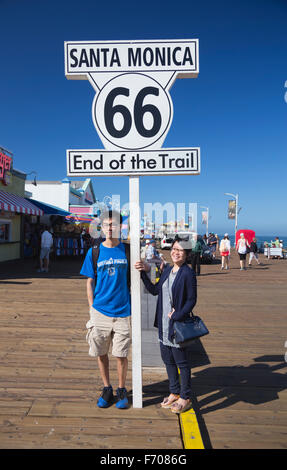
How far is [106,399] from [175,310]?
111cm

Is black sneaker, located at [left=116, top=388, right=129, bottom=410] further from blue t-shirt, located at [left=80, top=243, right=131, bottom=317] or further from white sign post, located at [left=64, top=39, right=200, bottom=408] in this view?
white sign post, located at [left=64, top=39, right=200, bottom=408]

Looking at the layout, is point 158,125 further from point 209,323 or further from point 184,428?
point 209,323

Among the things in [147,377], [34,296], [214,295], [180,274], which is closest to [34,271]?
[34,296]

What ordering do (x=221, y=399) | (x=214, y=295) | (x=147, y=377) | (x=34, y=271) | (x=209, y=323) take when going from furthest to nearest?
(x=34, y=271), (x=214, y=295), (x=209, y=323), (x=147, y=377), (x=221, y=399)

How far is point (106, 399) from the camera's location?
302 centimetres

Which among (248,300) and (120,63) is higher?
(120,63)

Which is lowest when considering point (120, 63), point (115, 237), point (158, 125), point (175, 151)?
point (115, 237)

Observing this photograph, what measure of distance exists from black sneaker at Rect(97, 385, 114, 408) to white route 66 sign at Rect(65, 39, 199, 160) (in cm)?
234

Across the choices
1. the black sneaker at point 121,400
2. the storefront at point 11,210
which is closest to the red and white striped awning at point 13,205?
the storefront at point 11,210

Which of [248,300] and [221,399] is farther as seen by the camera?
[248,300]

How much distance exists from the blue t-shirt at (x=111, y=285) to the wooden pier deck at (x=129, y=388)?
38.2 inches

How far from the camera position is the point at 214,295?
919 cm

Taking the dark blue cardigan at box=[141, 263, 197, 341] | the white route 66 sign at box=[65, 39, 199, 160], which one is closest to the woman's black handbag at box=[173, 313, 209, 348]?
the dark blue cardigan at box=[141, 263, 197, 341]

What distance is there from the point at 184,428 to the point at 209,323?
3.66m
